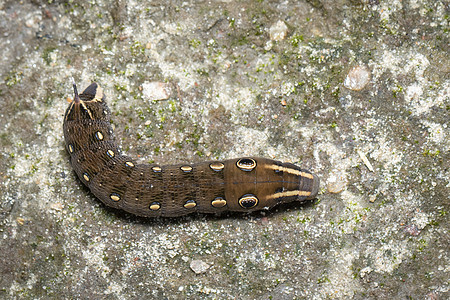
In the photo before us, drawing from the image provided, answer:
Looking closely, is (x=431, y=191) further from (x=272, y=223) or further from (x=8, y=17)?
(x=8, y=17)

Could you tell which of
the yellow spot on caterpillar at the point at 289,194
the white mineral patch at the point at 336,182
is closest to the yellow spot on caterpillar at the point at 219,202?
the yellow spot on caterpillar at the point at 289,194

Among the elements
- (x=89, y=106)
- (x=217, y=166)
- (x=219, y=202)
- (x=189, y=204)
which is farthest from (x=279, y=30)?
(x=89, y=106)

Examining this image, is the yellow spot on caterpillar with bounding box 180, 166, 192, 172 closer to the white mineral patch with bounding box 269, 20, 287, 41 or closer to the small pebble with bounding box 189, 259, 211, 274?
the small pebble with bounding box 189, 259, 211, 274

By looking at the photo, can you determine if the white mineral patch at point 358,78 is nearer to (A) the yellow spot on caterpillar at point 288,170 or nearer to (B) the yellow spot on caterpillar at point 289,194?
(A) the yellow spot on caterpillar at point 288,170

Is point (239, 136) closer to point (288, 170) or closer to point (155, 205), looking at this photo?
point (288, 170)

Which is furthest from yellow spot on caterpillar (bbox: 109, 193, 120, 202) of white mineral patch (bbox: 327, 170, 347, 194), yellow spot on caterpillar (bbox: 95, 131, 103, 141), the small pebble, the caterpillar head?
white mineral patch (bbox: 327, 170, 347, 194)
